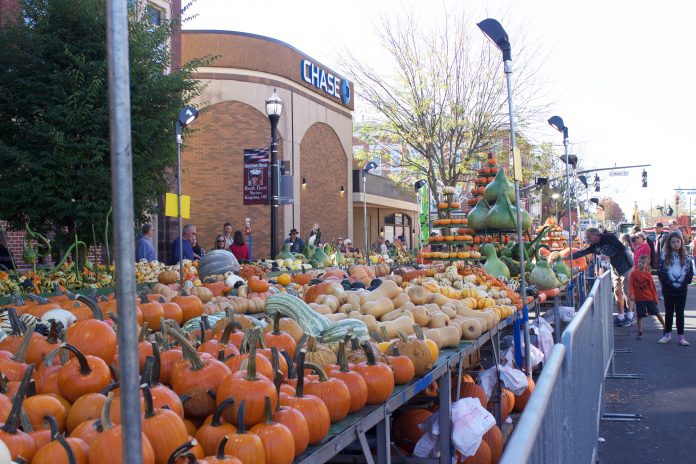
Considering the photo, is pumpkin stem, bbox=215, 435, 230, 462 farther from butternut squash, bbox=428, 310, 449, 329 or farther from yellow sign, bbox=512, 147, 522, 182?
yellow sign, bbox=512, 147, 522, 182

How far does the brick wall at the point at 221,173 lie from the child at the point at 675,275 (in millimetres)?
17922

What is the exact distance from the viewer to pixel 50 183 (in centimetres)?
1094

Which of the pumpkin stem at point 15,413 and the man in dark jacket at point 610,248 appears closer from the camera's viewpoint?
the pumpkin stem at point 15,413

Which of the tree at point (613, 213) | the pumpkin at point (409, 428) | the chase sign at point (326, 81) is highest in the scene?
the chase sign at point (326, 81)

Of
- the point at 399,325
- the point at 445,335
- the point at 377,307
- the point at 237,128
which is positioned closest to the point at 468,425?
the point at 445,335

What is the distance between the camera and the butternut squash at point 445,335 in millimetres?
5672

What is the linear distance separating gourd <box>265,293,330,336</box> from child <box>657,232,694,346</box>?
30.2ft

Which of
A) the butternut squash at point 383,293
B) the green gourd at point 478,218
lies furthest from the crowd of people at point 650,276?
the butternut squash at point 383,293

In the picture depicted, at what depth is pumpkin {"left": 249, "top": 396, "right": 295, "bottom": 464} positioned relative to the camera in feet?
9.32

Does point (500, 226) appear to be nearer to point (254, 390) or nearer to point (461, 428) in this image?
point (461, 428)

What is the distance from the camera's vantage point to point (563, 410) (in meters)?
3.11

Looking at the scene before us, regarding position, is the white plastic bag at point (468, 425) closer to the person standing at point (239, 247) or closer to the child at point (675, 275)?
the child at point (675, 275)

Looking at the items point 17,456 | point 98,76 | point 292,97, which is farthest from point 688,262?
point 292,97

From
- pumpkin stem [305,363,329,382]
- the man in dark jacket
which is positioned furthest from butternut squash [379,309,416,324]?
the man in dark jacket
